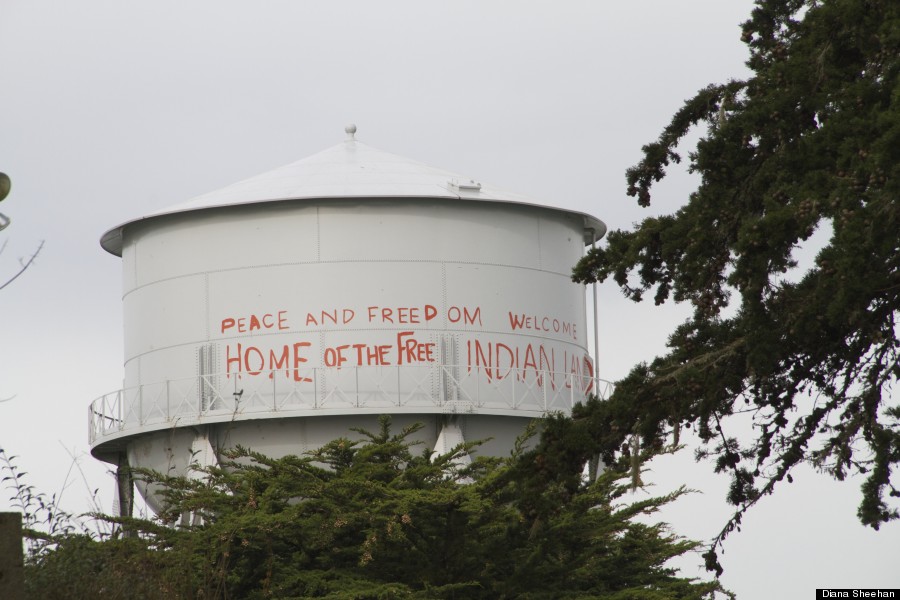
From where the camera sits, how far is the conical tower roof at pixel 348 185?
2697 centimetres

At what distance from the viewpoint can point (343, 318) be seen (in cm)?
2662

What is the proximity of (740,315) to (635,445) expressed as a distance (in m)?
1.56

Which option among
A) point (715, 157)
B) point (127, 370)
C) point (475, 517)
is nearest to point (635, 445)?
point (715, 157)

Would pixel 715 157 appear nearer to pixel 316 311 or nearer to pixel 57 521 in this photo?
pixel 57 521

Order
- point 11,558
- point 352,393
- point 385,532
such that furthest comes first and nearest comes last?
point 352,393 < point 385,532 < point 11,558

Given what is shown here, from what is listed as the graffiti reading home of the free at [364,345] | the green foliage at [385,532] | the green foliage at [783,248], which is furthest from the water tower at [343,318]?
the green foliage at [783,248]

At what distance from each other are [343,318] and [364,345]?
21.9 inches

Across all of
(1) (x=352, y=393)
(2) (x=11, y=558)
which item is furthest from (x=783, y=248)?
(1) (x=352, y=393)

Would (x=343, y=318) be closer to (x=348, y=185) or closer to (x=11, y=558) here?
(x=348, y=185)

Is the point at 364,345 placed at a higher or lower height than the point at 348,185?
lower

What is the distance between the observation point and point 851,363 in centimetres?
1448

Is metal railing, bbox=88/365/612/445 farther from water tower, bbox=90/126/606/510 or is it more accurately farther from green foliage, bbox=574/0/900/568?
green foliage, bbox=574/0/900/568

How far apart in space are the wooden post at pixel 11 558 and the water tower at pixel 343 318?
14.7m

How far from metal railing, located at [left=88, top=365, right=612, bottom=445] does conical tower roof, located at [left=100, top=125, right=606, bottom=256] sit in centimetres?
284
